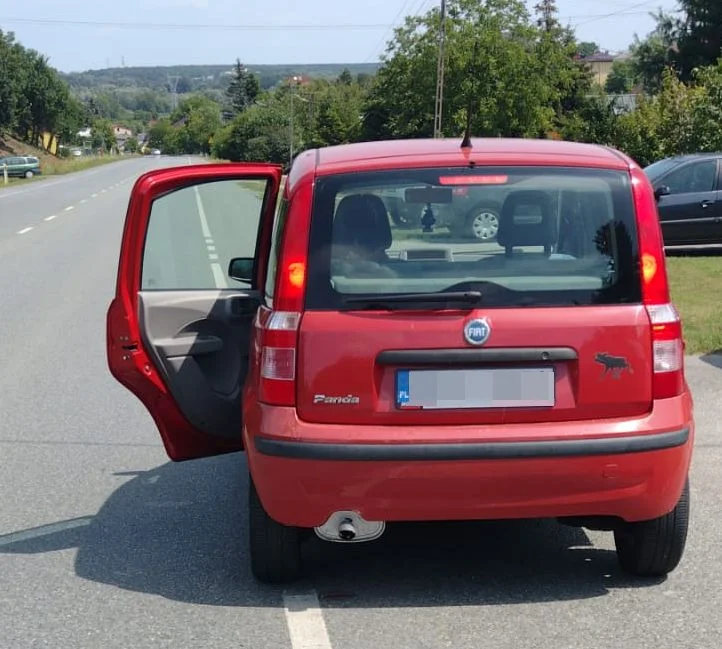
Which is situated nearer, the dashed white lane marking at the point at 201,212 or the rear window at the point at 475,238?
the rear window at the point at 475,238

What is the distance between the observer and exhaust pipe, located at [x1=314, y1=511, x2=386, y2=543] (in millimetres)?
4395

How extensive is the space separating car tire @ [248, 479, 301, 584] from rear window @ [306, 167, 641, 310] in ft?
2.91

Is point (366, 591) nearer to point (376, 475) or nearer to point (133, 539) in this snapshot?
point (376, 475)

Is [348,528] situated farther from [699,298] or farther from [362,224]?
[699,298]

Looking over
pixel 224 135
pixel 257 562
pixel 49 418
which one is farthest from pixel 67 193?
pixel 224 135

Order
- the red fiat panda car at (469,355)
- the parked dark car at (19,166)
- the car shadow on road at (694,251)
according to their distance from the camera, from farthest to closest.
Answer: the parked dark car at (19,166) → the car shadow on road at (694,251) → the red fiat panda car at (469,355)

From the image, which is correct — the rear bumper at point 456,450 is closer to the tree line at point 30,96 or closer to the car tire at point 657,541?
the car tire at point 657,541

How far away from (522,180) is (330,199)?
0.70 meters

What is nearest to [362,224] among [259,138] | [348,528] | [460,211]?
[460,211]

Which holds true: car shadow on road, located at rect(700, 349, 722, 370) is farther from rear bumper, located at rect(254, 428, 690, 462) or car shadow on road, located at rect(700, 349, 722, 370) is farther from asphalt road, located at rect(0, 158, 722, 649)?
rear bumper, located at rect(254, 428, 690, 462)

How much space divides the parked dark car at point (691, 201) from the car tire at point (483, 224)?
45.0 feet

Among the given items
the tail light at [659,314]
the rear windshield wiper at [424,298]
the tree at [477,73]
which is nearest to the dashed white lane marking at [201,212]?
the rear windshield wiper at [424,298]

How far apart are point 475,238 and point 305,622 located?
4.94ft

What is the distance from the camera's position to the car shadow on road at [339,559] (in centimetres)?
464
